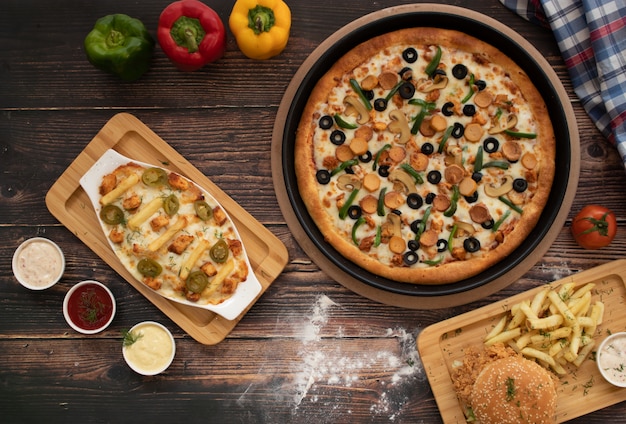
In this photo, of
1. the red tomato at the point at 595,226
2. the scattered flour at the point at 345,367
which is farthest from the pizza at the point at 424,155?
the scattered flour at the point at 345,367

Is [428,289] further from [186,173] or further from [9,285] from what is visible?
[9,285]

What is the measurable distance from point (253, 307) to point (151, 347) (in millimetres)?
884

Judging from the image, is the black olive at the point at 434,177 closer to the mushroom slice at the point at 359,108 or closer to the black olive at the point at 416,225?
the black olive at the point at 416,225

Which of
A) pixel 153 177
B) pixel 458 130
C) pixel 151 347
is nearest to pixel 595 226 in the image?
pixel 458 130

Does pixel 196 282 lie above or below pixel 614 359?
below

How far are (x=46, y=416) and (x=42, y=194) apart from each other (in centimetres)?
189

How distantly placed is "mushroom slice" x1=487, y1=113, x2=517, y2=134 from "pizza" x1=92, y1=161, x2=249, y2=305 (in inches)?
86.4

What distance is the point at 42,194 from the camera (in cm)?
511

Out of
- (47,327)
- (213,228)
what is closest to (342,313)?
(213,228)

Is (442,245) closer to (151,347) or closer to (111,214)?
(151,347)

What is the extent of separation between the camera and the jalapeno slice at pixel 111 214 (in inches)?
183

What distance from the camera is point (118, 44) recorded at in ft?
15.6

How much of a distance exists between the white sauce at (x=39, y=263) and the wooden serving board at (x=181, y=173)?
0.83 ft

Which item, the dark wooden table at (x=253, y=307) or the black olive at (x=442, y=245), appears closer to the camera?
the black olive at (x=442, y=245)
